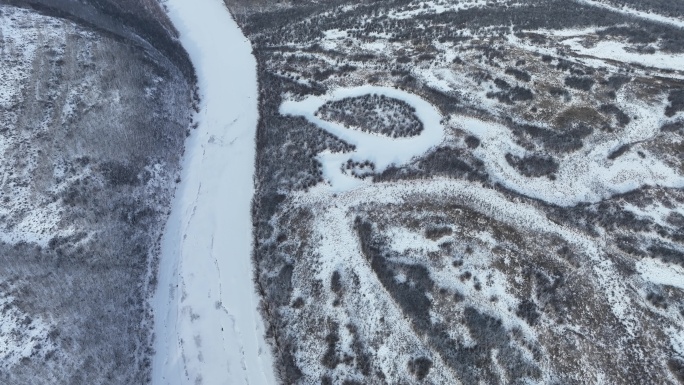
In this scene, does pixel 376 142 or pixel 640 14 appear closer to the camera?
pixel 376 142

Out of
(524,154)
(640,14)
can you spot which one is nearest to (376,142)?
(524,154)

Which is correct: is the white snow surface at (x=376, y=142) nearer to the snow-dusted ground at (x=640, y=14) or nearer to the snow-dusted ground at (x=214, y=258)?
the snow-dusted ground at (x=214, y=258)

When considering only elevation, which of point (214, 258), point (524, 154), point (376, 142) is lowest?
point (524, 154)

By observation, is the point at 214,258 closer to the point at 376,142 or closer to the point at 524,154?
the point at 376,142

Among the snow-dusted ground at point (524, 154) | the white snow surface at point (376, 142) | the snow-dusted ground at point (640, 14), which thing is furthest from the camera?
the snow-dusted ground at point (640, 14)

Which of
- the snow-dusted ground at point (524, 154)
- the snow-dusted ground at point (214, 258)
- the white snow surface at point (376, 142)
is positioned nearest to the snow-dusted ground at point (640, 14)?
the snow-dusted ground at point (524, 154)

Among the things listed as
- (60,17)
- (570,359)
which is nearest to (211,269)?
(570,359)

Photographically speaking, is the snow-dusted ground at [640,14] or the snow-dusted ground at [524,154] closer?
the snow-dusted ground at [524,154]

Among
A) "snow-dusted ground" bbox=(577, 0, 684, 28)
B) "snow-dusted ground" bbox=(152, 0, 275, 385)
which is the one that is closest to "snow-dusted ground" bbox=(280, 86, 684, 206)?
"snow-dusted ground" bbox=(152, 0, 275, 385)

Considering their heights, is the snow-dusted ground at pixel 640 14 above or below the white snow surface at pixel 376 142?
below
